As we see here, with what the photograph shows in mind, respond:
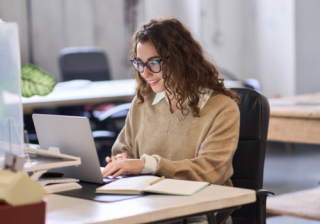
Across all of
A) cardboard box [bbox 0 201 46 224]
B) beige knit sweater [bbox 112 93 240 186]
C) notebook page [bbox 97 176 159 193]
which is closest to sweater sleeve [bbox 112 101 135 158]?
beige knit sweater [bbox 112 93 240 186]

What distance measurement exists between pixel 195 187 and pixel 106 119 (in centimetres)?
204

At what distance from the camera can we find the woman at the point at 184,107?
154cm

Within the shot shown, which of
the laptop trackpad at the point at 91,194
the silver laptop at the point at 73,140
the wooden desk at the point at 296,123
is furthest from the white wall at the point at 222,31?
the laptop trackpad at the point at 91,194

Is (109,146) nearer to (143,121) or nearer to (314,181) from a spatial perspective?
(143,121)

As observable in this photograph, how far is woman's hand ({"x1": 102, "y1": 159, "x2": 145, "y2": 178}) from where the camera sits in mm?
1405

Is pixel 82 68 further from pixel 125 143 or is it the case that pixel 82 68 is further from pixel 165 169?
pixel 165 169

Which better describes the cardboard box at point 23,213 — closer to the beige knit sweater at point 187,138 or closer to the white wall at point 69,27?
the beige knit sweater at point 187,138

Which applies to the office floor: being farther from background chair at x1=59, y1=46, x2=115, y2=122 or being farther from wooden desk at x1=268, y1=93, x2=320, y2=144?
background chair at x1=59, y1=46, x2=115, y2=122

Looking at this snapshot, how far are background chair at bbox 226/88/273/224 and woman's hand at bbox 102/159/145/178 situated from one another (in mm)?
432

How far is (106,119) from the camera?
319 centimetres

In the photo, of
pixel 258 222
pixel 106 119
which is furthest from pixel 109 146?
pixel 258 222

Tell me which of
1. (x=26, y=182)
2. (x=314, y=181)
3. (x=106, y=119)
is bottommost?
(x=314, y=181)

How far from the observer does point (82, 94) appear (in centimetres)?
362

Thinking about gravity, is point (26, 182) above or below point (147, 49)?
below
